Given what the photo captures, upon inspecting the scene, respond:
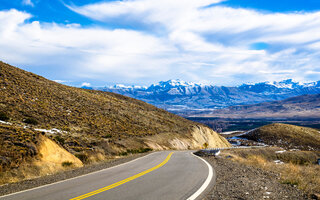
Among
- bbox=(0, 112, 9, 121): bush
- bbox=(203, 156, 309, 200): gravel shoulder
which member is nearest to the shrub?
bbox=(0, 112, 9, 121): bush

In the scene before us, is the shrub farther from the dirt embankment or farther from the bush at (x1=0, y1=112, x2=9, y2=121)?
the dirt embankment

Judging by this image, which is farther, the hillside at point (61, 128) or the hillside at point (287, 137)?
the hillside at point (287, 137)

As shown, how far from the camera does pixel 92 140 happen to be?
75.2 feet

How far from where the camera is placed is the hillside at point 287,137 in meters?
70.7

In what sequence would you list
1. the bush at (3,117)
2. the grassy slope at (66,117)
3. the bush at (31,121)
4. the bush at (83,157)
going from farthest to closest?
the bush at (31,121) → the grassy slope at (66,117) → the bush at (3,117) → the bush at (83,157)

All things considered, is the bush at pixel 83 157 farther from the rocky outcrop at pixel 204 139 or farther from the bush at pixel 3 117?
the rocky outcrop at pixel 204 139

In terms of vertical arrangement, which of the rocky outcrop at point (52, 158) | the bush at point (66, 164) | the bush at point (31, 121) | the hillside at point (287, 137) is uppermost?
the bush at point (31, 121)

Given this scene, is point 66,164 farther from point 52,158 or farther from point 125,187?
point 125,187

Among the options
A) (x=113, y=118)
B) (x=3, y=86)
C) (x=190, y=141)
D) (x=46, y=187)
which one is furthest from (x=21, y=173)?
(x=190, y=141)

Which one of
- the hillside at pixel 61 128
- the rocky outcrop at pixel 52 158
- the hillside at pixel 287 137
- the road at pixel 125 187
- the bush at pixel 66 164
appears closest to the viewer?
the road at pixel 125 187

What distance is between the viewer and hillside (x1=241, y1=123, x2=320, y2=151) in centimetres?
7065

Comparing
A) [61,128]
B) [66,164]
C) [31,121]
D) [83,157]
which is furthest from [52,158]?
[61,128]

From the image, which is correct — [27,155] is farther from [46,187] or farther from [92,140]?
[92,140]

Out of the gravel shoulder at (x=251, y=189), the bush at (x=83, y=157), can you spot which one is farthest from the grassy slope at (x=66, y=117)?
the gravel shoulder at (x=251, y=189)
